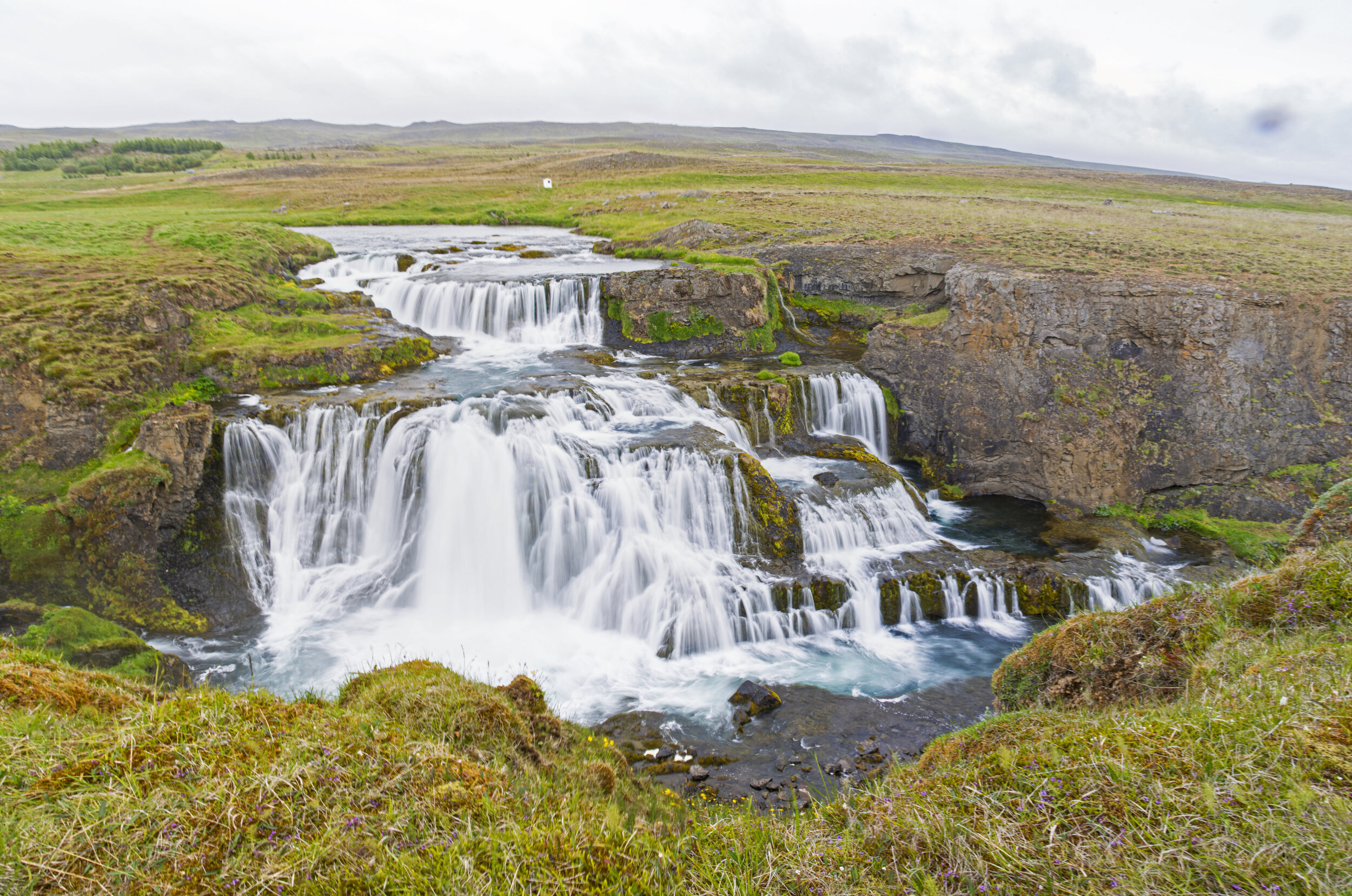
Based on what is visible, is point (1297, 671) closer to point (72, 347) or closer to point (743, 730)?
point (743, 730)

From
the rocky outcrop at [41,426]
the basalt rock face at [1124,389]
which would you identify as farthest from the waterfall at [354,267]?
the basalt rock face at [1124,389]

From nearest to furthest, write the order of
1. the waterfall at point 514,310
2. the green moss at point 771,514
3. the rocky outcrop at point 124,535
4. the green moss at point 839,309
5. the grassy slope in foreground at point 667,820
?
the grassy slope in foreground at point 667,820
the rocky outcrop at point 124,535
the green moss at point 771,514
the waterfall at point 514,310
the green moss at point 839,309

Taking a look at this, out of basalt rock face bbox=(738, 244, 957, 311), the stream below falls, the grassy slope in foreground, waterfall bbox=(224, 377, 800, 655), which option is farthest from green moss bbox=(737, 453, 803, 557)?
basalt rock face bbox=(738, 244, 957, 311)

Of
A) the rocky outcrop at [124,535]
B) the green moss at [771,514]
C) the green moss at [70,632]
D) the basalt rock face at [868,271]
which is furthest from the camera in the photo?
the basalt rock face at [868,271]

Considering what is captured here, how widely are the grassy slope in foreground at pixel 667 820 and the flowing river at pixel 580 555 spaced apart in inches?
271

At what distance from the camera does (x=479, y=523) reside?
1448cm

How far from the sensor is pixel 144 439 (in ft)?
43.2

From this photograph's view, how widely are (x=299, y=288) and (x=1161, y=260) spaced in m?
31.1

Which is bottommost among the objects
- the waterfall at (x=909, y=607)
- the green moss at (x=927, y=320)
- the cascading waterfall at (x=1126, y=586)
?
the waterfall at (x=909, y=607)

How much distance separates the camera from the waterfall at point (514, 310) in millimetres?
22688

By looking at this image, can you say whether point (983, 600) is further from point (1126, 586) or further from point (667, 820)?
point (667, 820)

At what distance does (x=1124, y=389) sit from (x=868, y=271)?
399 inches

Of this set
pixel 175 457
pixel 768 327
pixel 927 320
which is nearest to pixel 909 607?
pixel 927 320

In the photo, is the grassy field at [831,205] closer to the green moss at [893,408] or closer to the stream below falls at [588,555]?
the green moss at [893,408]
